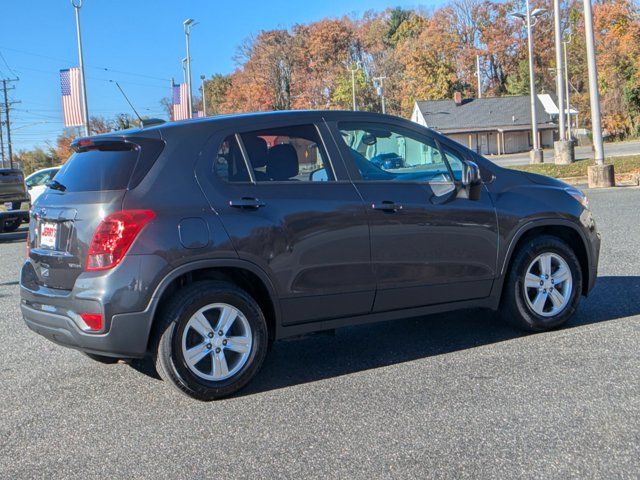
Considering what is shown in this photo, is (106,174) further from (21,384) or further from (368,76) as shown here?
(368,76)

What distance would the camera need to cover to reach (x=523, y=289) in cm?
541

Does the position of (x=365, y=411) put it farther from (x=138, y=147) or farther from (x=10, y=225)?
(x=10, y=225)

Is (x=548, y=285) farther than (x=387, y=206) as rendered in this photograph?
Yes

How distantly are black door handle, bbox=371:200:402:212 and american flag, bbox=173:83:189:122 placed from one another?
1325 inches

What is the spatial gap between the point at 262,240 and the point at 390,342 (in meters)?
1.73

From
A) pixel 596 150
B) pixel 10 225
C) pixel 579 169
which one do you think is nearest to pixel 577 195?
pixel 10 225

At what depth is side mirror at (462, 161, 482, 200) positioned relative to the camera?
5.04m

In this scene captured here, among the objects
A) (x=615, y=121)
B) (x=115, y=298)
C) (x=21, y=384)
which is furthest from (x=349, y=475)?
(x=615, y=121)

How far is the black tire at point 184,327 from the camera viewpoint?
4195 millimetres

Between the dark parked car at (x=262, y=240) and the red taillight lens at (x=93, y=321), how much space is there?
0.05ft

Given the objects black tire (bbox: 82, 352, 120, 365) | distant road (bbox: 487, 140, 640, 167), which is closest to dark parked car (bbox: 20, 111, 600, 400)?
black tire (bbox: 82, 352, 120, 365)

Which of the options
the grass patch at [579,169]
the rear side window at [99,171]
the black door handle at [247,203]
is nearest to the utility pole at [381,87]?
the grass patch at [579,169]

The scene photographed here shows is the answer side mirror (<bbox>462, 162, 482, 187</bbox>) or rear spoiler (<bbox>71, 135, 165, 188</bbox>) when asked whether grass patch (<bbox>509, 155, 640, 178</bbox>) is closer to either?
side mirror (<bbox>462, 162, 482, 187</bbox>)

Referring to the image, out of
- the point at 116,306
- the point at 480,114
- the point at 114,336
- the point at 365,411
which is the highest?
the point at 480,114
